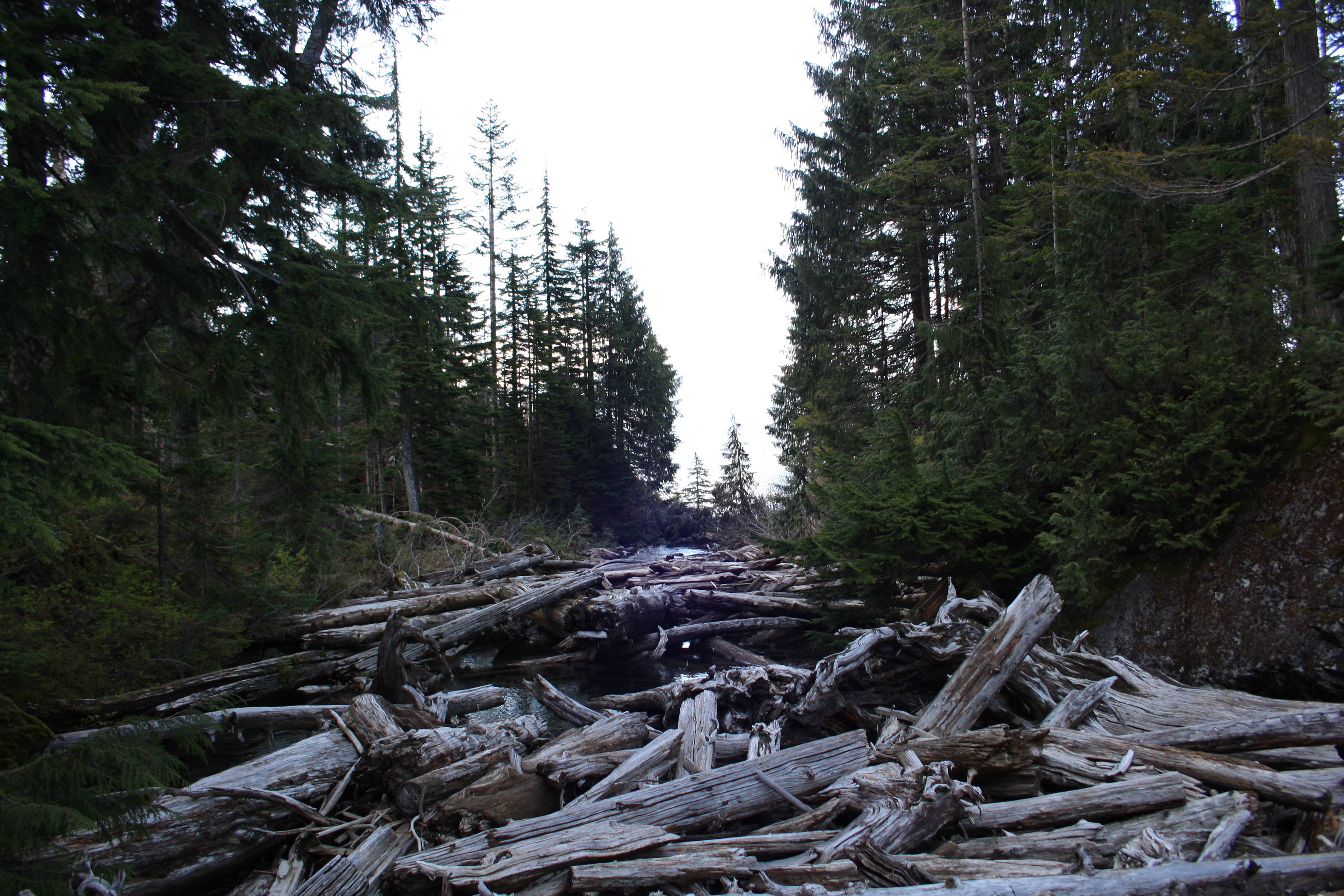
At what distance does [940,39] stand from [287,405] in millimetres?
14165

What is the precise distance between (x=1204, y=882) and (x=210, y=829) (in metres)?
5.26

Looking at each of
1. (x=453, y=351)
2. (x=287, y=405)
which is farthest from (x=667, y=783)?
(x=453, y=351)

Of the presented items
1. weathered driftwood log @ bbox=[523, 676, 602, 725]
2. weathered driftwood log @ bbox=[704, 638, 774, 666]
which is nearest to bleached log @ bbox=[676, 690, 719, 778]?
weathered driftwood log @ bbox=[523, 676, 602, 725]

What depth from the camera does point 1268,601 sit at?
4.98 metres

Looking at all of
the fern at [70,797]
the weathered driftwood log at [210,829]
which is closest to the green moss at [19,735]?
the weathered driftwood log at [210,829]

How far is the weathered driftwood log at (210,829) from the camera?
3.27 m

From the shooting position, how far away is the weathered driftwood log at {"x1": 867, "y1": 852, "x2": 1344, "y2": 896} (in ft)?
8.56

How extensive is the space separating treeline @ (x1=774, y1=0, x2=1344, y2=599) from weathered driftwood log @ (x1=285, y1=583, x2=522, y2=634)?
6.40 m

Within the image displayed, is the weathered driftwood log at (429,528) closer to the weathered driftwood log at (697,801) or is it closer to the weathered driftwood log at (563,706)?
the weathered driftwood log at (563,706)

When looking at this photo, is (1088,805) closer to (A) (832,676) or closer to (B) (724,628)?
(A) (832,676)

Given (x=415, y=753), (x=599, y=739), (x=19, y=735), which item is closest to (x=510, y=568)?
(x=599, y=739)

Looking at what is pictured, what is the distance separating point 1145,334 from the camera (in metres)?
6.43

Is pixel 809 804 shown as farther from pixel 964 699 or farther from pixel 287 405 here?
pixel 287 405

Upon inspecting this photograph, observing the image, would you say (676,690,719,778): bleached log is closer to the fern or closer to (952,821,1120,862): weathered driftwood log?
(952,821,1120,862): weathered driftwood log
